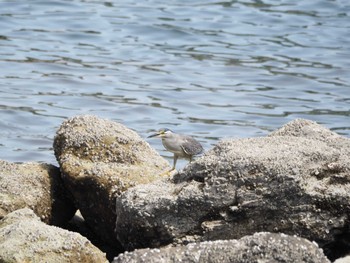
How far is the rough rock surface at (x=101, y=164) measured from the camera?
6422 mm

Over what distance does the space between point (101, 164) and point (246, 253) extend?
7.17 feet

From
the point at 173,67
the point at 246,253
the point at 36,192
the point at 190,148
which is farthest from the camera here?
the point at 173,67

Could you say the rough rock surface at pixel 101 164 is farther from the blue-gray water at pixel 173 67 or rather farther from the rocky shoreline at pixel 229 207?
the blue-gray water at pixel 173 67

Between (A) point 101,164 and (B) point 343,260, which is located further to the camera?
(A) point 101,164

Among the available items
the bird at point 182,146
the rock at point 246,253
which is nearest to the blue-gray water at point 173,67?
the bird at point 182,146

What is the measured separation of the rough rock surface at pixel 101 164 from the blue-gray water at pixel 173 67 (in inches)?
156

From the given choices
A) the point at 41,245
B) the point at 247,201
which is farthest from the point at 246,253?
the point at 41,245

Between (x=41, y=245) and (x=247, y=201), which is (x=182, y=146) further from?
(x=41, y=245)

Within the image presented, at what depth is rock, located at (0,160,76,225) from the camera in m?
6.49

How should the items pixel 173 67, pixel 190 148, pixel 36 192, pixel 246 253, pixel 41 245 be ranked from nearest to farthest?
pixel 246 253, pixel 41 245, pixel 36 192, pixel 190 148, pixel 173 67

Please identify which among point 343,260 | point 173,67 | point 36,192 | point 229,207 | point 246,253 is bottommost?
point 173,67

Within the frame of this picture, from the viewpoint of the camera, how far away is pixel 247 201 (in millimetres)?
5609

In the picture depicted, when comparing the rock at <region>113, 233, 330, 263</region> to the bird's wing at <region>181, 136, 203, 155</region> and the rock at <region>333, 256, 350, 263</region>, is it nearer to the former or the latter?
the rock at <region>333, 256, 350, 263</region>

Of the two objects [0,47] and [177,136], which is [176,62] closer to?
[0,47]
